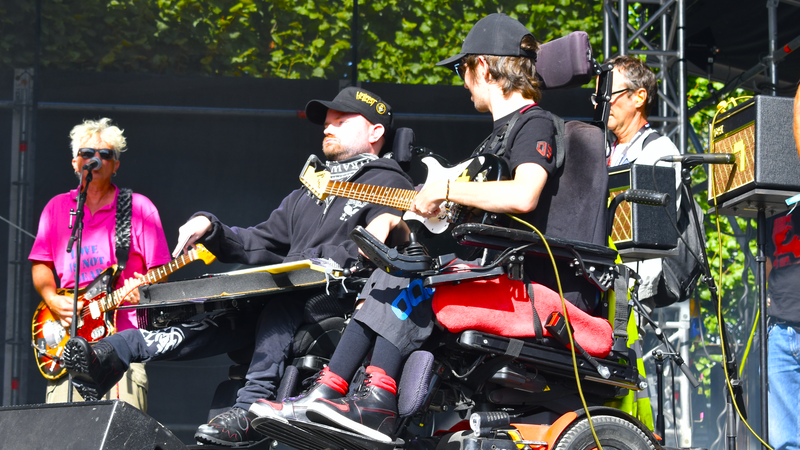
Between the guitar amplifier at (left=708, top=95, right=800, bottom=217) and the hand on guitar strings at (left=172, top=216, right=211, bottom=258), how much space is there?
204 cm

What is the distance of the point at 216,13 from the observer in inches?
205

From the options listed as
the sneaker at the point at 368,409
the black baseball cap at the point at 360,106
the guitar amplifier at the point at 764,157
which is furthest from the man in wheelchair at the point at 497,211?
the black baseball cap at the point at 360,106

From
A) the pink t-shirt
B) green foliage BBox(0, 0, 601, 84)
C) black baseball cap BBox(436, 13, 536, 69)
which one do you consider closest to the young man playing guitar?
the pink t-shirt

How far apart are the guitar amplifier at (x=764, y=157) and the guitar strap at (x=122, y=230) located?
9.51ft

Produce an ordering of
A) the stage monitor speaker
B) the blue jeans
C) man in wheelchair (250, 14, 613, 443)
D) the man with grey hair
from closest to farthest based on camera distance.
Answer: the stage monitor speaker < man in wheelchair (250, 14, 613, 443) < the blue jeans < the man with grey hair

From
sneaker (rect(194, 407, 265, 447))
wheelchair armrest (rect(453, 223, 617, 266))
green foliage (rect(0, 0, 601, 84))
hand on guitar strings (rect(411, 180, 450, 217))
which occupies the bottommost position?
sneaker (rect(194, 407, 265, 447))

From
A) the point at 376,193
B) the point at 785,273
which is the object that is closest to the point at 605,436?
the point at 376,193

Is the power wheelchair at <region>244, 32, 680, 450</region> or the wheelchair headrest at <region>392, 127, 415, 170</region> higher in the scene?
the wheelchair headrest at <region>392, 127, 415, 170</region>

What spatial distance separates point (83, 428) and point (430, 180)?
1235 mm

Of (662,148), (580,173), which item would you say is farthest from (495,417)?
(662,148)

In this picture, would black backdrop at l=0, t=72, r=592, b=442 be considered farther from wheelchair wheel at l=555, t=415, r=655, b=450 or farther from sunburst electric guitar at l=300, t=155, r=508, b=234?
wheelchair wheel at l=555, t=415, r=655, b=450

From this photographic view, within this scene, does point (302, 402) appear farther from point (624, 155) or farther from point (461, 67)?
point (624, 155)

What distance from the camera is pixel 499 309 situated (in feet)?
6.87

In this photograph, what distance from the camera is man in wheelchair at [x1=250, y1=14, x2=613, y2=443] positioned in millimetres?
2098
